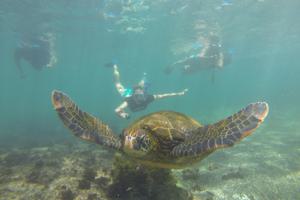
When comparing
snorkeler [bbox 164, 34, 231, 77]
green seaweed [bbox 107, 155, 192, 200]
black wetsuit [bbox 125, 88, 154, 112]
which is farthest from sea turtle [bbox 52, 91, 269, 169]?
snorkeler [bbox 164, 34, 231, 77]

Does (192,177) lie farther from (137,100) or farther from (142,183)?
(137,100)

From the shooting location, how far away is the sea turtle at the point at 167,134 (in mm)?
3924

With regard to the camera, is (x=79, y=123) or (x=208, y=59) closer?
(x=79, y=123)

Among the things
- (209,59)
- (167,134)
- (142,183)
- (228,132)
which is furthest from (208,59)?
(228,132)

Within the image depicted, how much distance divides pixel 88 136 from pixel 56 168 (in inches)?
158

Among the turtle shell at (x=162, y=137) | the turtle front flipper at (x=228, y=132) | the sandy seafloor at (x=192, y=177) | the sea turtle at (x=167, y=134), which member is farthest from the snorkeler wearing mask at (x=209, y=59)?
the turtle front flipper at (x=228, y=132)

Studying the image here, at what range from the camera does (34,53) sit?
102ft

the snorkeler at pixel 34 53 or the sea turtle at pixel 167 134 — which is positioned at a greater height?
the snorkeler at pixel 34 53

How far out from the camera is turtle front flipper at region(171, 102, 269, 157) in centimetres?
381

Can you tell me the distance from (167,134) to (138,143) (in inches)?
22.7

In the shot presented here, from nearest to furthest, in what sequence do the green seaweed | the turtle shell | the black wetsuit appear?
1. the turtle shell
2. the green seaweed
3. the black wetsuit

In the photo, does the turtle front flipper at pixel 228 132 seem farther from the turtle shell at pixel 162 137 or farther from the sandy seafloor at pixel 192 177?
the sandy seafloor at pixel 192 177

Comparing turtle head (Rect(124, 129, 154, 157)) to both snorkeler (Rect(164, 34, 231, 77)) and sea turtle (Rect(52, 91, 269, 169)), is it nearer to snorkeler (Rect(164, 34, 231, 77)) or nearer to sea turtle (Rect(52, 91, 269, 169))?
sea turtle (Rect(52, 91, 269, 169))

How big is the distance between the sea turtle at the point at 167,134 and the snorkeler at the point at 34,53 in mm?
26224
